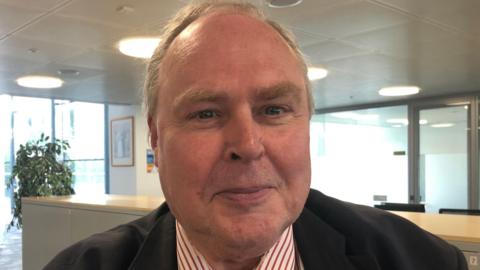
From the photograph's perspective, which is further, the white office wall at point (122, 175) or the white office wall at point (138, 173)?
the white office wall at point (122, 175)

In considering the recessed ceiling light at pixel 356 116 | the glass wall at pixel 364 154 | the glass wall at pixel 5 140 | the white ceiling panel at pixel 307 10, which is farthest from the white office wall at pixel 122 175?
the white ceiling panel at pixel 307 10

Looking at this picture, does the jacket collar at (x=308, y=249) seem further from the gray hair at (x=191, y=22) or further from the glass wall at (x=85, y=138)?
the glass wall at (x=85, y=138)

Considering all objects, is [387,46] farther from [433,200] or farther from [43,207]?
[433,200]

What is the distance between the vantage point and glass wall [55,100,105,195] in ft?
35.0

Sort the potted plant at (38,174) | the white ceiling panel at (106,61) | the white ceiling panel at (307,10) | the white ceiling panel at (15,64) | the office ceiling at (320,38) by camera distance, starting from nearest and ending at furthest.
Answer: the white ceiling panel at (307,10)
the office ceiling at (320,38)
the white ceiling panel at (106,61)
the white ceiling panel at (15,64)
the potted plant at (38,174)

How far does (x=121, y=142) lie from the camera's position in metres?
9.78

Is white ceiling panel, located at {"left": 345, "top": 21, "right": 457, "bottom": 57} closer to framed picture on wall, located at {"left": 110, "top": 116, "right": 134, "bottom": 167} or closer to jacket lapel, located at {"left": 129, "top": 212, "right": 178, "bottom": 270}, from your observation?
jacket lapel, located at {"left": 129, "top": 212, "right": 178, "bottom": 270}

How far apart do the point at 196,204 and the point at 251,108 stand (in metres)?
0.17

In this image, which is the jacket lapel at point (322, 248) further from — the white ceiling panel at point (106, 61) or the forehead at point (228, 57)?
the white ceiling panel at point (106, 61)

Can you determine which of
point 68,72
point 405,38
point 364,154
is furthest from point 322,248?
point 364,154

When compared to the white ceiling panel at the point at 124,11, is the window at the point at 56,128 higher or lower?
lower

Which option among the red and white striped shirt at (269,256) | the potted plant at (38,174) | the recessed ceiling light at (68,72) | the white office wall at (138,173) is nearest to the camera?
the red and white striped shirt at (269,256)

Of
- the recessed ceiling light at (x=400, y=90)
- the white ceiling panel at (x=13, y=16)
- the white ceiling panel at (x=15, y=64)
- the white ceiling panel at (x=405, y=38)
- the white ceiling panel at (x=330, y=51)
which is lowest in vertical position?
the recessed ceiling light at (x=400, y=90)

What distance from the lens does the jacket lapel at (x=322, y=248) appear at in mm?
883
